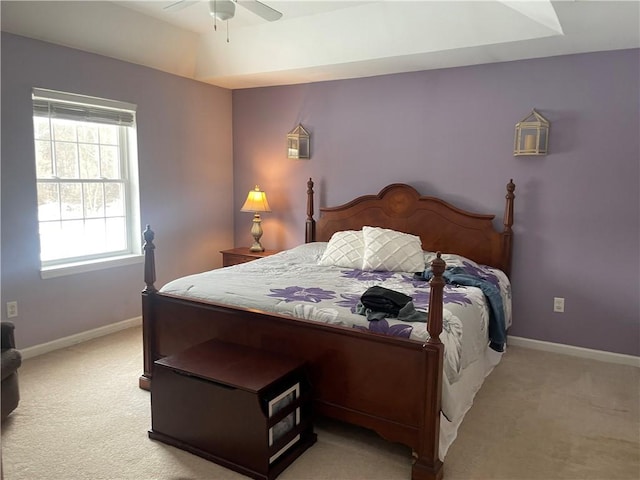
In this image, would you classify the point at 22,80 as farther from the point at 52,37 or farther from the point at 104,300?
the point at 104,300

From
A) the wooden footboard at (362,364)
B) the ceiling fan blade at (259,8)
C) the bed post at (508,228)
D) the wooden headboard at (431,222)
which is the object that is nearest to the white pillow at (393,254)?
the wooden headboard at (431,222)

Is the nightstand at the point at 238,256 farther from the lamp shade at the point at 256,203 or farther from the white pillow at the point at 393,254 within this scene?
the white pillow at the point at 393,254

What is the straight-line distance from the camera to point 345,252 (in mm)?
3873

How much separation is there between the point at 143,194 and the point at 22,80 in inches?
51.7

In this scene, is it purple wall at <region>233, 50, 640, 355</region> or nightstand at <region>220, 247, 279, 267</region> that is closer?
purple wall at <region>233, 50, 640, 355</region>

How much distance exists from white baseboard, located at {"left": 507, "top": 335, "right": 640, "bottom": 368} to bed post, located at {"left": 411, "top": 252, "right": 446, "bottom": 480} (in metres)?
2.08

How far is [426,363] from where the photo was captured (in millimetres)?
2191

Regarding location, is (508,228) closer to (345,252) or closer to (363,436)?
(345,252)

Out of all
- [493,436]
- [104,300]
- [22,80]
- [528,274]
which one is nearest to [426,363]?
[493,436]

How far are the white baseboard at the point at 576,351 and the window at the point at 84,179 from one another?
3.51 metres

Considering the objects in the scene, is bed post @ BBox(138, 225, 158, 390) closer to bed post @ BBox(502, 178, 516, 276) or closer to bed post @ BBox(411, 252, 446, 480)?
bed post @ BBox(411, 252, 446, 480)

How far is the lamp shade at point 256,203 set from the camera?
16.2ft

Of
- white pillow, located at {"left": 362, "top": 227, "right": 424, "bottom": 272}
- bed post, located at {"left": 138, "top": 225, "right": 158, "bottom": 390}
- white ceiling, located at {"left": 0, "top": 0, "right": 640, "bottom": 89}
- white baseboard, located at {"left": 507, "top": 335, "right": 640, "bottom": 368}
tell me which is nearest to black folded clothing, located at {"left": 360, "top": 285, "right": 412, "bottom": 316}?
white pillow, located at {"left": 362, "top": 227, "right": 424, "bottom": 272}

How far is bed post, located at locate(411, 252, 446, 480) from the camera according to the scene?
2174mm
